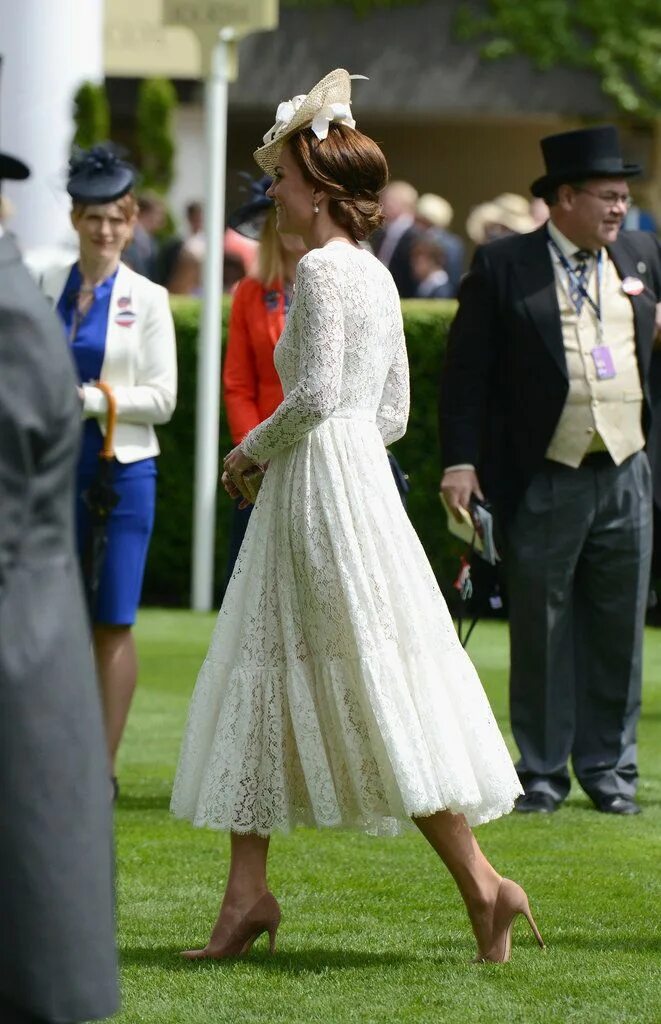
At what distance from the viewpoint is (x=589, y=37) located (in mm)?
26719

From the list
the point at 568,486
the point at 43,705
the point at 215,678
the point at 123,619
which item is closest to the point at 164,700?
the point at 123,619

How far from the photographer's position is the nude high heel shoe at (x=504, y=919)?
16.6ft

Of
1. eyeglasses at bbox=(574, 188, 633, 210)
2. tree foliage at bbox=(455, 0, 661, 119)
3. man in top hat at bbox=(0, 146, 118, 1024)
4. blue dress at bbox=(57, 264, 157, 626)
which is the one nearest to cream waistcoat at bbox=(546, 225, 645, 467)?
eyeglasses at bbox=(574, 188, 633, 210)

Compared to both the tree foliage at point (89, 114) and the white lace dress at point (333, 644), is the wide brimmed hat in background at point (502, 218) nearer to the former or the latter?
the tree foliage at point (89, 114)

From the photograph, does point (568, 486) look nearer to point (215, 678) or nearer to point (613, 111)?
point (215, 678)

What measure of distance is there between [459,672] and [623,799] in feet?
8.22

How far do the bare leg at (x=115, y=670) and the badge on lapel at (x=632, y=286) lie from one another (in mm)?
2125

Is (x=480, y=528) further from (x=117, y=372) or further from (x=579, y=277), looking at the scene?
(x=117, y=372)

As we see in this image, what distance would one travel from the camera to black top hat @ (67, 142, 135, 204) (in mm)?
7477

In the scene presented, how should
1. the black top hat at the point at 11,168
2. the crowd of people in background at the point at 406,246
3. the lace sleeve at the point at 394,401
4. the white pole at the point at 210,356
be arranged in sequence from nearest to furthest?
the black top hat at the point at 11,168
the lace sleeve at the point at 394,401
the white pole at the point at 210,356
the crowd of people in background at the point at 406,246

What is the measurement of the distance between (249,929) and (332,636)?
0.77 metres

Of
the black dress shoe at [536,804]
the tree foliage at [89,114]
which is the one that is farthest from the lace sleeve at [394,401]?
the tree foliage at [89,114]

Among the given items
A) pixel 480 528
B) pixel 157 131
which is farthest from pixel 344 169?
pixel 157 131

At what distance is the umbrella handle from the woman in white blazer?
0.09ft
